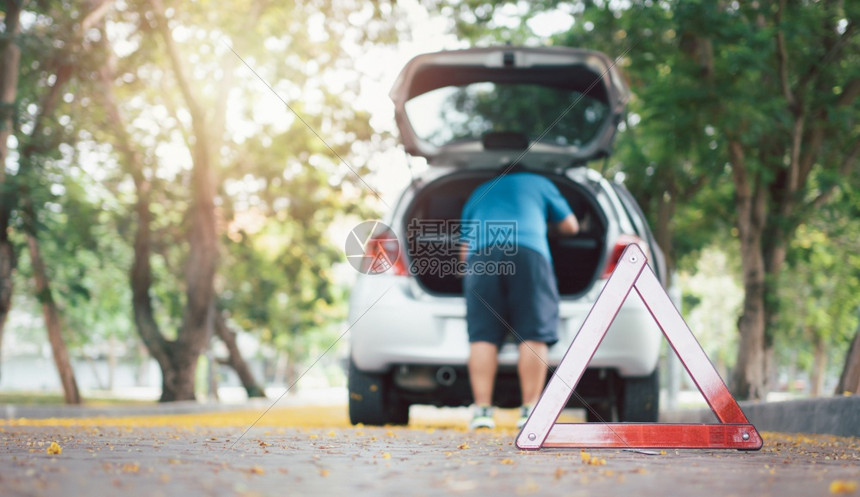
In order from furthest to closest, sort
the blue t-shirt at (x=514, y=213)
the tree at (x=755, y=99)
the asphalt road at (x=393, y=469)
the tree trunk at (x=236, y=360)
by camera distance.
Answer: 1. the tree trunk at (x=236, y=360)
2. the tree at (x=755, y=99)
3. the blue t-shirt at (x=514, y=213)
4. the asphalt road at (x=393, y=469)

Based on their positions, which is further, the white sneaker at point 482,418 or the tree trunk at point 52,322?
the tree trunk at point 52,322

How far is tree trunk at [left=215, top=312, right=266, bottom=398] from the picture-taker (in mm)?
22797

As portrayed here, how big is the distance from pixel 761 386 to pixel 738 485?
378 inches

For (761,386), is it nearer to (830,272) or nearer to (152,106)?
(830,272)

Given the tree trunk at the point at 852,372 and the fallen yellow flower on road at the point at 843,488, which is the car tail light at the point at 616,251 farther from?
the fallen yellow flower on road at the point at 843,488

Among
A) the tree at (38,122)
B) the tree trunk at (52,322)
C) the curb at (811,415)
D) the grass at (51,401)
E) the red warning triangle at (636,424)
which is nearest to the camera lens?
the red warning triangle at (636,424)

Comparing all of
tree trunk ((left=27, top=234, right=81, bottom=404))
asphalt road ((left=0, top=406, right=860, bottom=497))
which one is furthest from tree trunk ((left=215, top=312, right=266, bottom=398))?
asphalt road ((left=0, top=406, right=860, bottom=497))

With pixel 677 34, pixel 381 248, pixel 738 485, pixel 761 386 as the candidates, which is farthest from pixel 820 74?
pixel 738 485

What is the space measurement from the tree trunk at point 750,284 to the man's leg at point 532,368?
263 inches

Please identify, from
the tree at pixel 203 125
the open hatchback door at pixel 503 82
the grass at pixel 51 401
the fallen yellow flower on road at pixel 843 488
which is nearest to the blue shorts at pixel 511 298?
the open hatchback door at pixel 503 82

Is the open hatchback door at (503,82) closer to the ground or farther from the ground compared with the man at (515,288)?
farther from the ground

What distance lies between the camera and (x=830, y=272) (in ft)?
57.3

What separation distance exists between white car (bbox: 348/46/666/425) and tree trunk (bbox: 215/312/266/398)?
635 inches

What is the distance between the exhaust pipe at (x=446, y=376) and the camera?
20.9 feet
